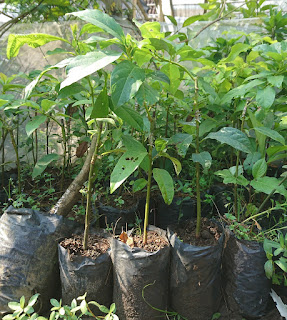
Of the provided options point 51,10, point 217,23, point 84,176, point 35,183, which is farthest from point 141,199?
point 51,10

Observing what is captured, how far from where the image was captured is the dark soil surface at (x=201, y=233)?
1416mm

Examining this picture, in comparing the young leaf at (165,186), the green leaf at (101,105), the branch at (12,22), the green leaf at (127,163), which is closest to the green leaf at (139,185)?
the young leaf at (165,186)

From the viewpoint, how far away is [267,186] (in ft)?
4.20

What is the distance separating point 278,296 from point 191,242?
0.47 m

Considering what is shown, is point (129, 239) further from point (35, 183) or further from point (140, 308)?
point (35, 183)

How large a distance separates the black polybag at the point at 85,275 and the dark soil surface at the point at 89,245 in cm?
3

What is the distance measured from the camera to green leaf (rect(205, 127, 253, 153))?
3.73ft

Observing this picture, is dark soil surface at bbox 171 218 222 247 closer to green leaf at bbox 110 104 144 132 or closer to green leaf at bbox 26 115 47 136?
green leaf at bbox 110 104 144 132

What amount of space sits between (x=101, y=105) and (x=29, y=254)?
2.76 feet

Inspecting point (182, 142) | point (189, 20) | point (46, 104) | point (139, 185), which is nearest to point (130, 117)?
point (182, 142)

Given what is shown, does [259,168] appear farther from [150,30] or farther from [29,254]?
[29,254]

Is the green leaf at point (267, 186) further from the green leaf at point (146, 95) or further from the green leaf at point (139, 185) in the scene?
the green leaf at point (146, 95)

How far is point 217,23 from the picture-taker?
7.87 ft

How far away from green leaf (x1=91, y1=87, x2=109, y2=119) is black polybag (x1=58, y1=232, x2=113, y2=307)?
0.68 metres
